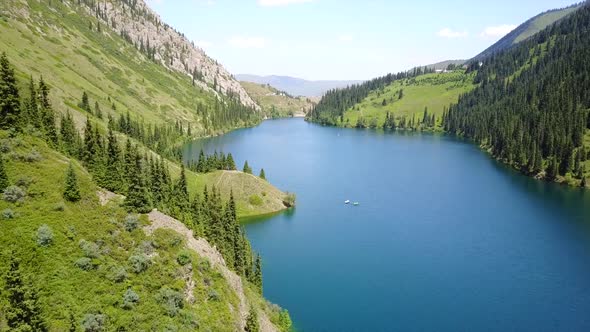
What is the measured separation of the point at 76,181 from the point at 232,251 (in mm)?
29672

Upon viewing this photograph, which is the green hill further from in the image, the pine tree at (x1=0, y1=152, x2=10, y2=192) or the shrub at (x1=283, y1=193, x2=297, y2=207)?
the shrub at (x1=283, y1=193, x2=297, y2=207)

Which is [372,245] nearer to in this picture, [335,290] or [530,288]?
[335,290]

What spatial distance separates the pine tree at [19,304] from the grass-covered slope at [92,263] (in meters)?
1.09

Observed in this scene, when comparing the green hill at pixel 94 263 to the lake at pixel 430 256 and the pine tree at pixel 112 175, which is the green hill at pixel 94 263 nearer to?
the pine tree at pixel 112 175

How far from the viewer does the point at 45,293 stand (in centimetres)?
4331

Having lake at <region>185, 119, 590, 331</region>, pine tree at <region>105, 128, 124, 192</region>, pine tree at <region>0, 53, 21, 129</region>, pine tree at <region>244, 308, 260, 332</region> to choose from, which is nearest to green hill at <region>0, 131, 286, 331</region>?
pine tree at <region>244, 308, 260, 332</region>

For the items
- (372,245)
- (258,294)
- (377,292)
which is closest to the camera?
(258,294)

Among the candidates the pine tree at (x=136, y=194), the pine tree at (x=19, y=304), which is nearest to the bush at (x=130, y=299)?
the pine tree at (x=19, y=304)

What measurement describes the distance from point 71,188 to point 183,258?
1764 centimetres

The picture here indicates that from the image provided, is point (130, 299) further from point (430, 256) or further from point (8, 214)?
point (430, 256)

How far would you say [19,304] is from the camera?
3734 cm

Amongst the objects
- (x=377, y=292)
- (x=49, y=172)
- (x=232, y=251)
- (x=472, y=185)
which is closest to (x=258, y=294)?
(x=232, y=251)

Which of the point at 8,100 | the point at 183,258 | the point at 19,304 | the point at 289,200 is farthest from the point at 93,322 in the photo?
the point at 289,200

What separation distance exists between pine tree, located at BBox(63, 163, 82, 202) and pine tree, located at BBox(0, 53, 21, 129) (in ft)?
47.5
